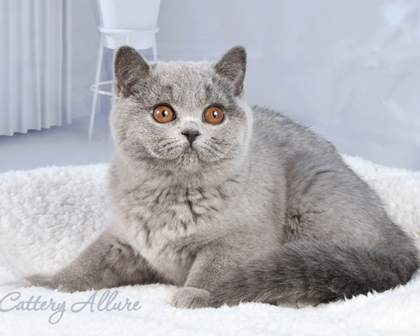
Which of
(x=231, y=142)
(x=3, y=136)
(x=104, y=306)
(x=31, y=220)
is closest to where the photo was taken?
(x=104, y=306)

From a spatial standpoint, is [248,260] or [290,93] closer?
[248,260]

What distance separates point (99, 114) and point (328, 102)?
56.5 inches

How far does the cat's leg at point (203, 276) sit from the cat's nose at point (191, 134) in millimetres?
294

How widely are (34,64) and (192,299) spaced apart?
2367mm

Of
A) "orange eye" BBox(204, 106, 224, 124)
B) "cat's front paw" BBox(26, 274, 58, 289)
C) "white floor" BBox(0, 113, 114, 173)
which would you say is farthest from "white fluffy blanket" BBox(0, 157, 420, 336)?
"white floor" BBox(0, 113, 114, 173)

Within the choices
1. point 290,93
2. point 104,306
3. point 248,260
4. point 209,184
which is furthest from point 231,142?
point 290,93

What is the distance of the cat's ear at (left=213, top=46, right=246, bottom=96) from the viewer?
1.34 meters

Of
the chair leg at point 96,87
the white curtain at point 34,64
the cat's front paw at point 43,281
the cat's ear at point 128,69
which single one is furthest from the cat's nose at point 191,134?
the white curtain at point 34,64

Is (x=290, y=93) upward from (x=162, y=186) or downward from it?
downward

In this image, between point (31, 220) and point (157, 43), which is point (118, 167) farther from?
point (157, 43)

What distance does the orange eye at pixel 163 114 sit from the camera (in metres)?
1.21

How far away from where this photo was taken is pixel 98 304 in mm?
1149

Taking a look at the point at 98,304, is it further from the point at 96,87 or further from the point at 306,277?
the point at 96,87

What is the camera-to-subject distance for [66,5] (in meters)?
3.07
